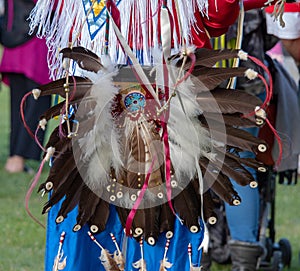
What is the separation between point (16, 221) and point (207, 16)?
285 cm

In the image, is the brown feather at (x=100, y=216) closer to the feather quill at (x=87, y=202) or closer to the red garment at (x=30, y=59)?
the feather quill at (x=87, y=202)

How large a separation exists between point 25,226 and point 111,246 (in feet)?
7.83

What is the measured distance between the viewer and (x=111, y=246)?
289cm

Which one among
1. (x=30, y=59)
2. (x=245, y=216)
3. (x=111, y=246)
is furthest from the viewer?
(x=30, y=59)

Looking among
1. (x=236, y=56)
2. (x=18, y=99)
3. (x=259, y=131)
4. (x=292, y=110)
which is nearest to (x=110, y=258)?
(x=236, y=56)

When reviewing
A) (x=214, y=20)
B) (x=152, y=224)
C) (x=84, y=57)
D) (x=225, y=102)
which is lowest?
(x=152, y=224)

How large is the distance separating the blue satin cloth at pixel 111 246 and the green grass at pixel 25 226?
156 centimetres

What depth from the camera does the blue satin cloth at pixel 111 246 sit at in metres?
2.83

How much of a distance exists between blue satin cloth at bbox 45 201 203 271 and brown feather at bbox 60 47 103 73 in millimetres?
467

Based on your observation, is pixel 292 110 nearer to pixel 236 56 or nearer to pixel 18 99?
pixel 236 56

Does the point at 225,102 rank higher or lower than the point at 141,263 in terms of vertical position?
higher

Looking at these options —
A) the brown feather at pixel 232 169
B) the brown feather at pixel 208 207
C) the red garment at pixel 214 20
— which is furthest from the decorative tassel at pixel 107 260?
the red garment at pixel 214 20

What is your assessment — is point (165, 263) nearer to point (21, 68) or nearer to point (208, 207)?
point (208, 207)

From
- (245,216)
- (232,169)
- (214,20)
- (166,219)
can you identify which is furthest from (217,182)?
(245,216)
